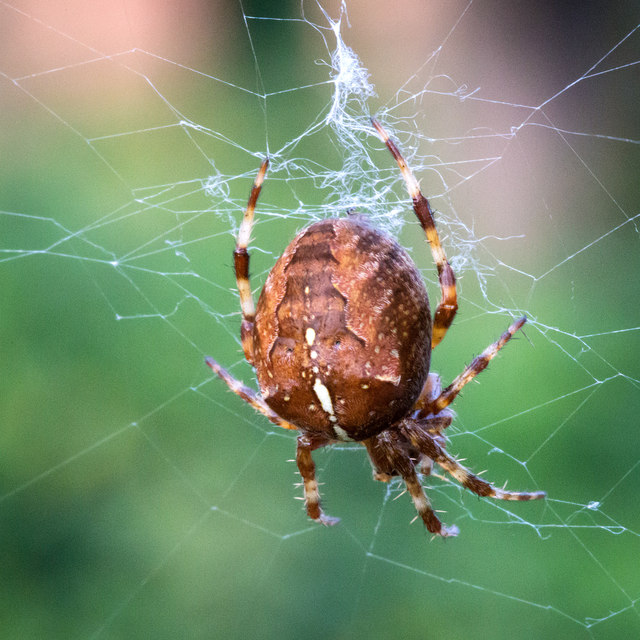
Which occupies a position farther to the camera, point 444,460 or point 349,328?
point 444,460

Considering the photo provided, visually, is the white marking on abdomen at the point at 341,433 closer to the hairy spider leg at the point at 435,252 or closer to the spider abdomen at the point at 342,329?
the spider abdomen at the point at 342,329

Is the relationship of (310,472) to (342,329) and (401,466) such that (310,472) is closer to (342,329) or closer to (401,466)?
(401,466)

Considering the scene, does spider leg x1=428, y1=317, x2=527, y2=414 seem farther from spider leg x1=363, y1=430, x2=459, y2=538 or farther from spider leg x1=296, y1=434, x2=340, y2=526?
spider leg x1=296, y1=434, x2=340, y2=526

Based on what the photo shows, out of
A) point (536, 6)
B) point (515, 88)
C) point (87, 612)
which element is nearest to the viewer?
point (87, 612)

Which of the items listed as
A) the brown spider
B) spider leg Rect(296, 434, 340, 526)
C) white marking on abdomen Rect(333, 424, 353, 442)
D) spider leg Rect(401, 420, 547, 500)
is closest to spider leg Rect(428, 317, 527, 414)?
the brown spider

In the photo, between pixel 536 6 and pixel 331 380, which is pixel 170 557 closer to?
pixel 331 380

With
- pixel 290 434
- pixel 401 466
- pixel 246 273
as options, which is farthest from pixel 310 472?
pixel 290 434

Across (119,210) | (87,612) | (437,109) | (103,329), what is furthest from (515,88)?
(87,612)
